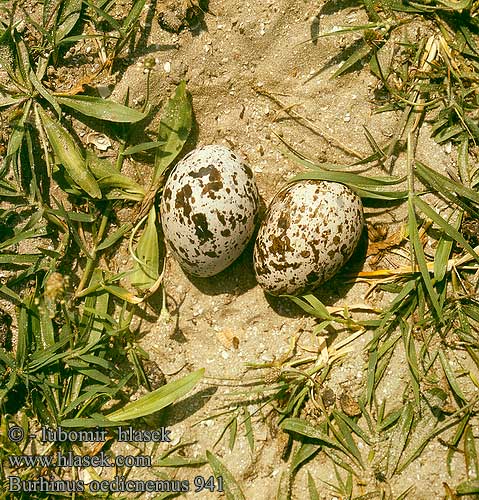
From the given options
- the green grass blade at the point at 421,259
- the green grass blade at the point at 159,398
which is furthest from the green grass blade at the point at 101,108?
the green grass blade at the point at 421,259

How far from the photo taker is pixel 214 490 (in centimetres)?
290

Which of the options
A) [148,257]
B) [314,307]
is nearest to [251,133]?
[148,257]

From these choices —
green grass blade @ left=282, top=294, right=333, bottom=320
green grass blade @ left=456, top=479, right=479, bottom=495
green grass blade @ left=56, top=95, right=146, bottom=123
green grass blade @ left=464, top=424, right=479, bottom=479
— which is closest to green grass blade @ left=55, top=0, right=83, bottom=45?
green grass blade @ left=56, top=95, right=146, bottom=123

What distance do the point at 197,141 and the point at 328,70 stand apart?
2.52 ft

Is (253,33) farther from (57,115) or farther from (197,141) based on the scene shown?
(57,115)

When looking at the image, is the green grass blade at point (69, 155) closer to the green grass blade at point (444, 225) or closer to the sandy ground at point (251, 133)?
the sandy ground at point (251, 133)

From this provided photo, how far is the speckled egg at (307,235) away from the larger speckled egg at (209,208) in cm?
14

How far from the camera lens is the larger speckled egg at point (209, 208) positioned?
2.61 m

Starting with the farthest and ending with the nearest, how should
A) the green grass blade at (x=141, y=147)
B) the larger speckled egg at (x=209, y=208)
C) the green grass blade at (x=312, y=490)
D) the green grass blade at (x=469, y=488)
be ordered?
the green grass blade at (x=141, y=147) → the green grass blade at (x=312, y=490) → the green grass blade at (x=469, y=488) → the larger speckled egg at (x=209, y=208)

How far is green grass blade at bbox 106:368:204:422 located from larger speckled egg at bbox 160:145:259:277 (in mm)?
555

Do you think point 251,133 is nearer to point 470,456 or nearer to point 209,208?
point 209,208

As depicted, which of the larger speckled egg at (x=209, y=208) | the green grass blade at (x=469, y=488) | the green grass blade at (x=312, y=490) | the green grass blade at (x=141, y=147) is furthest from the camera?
the green grass blade at (x=141, y=147)

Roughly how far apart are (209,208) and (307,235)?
449 millimetres

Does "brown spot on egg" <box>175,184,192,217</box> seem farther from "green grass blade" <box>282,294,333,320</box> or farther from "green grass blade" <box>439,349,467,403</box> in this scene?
"green grass blade" <box>439,349,467,403</box>
